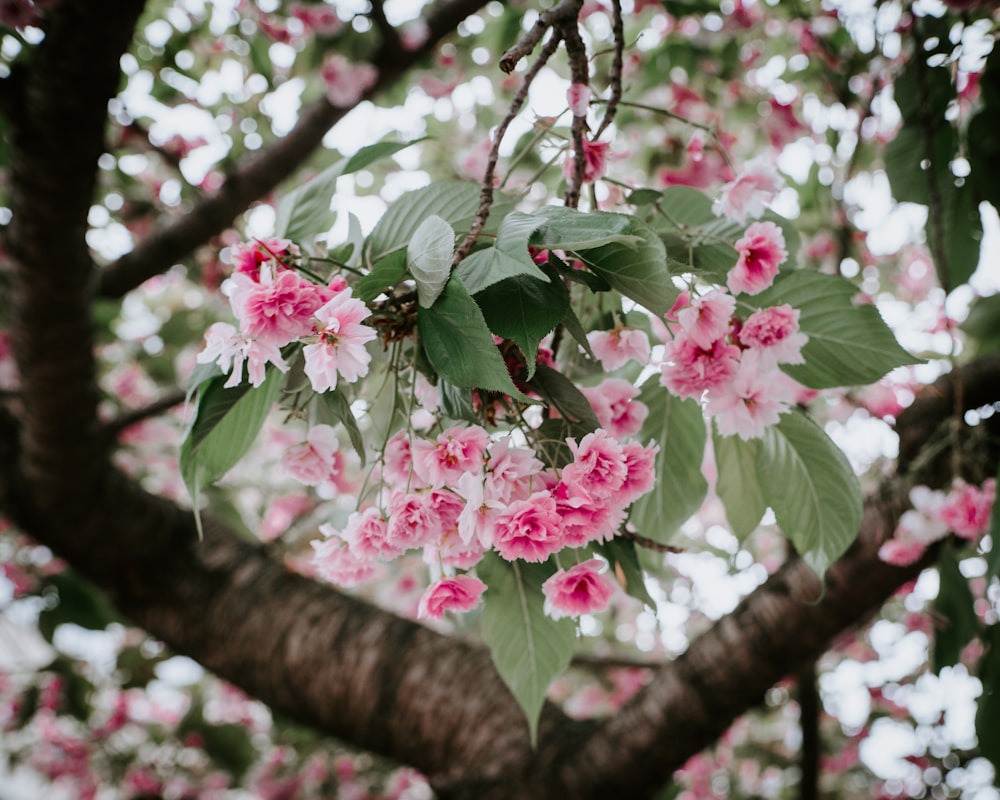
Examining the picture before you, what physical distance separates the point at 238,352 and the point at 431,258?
17 cm

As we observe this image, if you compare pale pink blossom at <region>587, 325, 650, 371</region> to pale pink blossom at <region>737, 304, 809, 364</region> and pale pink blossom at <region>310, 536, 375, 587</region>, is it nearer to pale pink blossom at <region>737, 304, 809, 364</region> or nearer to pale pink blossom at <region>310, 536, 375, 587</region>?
pale pink blossom at <region>737, 304, 809, 364</region>

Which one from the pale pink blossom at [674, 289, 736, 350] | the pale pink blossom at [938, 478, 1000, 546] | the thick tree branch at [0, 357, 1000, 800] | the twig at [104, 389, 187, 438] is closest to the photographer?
the pale pink blossom at [674, 289, 736, 350]

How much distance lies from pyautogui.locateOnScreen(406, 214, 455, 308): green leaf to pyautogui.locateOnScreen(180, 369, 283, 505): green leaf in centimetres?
18

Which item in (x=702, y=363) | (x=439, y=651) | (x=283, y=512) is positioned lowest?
(x=283, y=512)

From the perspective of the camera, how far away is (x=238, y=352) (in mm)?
575

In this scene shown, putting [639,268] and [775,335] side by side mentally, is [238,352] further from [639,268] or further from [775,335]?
[775,335]

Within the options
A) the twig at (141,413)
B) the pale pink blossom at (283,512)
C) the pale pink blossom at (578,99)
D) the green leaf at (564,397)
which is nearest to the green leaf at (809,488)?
the green leaf at (564,397)

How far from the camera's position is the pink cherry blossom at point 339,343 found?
21.3 inches

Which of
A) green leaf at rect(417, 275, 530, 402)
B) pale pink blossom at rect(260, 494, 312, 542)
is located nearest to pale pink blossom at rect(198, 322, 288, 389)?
green leaf at rect(417, 275, 530, 402)

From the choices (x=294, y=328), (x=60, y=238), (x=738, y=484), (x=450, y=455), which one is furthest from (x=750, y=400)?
(x=60, y=238)

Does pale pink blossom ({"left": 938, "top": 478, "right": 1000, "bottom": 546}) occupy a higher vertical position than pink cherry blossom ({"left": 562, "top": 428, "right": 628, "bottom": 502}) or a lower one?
lower

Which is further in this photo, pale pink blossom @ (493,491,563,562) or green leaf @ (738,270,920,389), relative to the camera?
green leaf @ (738,270,920,389)

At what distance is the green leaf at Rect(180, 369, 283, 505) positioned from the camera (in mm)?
641

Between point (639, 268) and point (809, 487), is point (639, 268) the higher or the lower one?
the higher one
